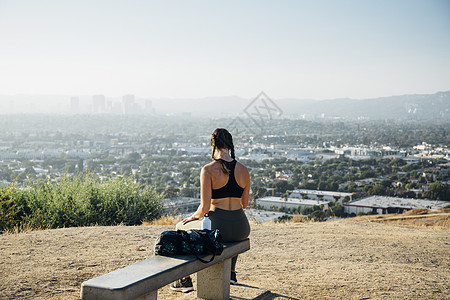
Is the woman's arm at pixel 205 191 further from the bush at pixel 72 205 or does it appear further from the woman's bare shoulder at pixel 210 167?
the bush at pixel 72 205

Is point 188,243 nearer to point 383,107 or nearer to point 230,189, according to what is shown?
point 230,189

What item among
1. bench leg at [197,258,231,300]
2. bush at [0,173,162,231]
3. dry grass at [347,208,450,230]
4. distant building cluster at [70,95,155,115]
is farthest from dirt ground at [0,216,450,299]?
distant building cluster at [70,95,155,115]

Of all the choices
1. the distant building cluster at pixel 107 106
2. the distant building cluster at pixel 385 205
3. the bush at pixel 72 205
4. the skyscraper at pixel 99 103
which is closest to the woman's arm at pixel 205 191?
the bush at pixel 72 205

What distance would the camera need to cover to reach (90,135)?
48.2 metres

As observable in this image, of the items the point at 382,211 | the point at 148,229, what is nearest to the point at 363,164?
the point at 382,211

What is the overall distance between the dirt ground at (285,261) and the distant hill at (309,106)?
59599 mm

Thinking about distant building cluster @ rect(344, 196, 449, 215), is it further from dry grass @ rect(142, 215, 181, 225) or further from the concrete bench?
the concrete bench

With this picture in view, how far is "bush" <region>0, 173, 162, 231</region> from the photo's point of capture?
25.9 ft

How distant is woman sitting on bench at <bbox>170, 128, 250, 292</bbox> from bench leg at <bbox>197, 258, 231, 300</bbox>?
26 cm

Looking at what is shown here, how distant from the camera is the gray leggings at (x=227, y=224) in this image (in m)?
3.96

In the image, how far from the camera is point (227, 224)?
156 inches

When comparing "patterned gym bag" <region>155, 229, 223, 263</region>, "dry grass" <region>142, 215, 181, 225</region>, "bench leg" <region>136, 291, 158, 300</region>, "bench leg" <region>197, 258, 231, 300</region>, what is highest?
"patterned gym bag" <region>155, 229, 223, 263</region>

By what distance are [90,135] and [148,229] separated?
42695 mm

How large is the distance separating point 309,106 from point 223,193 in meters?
86.3
